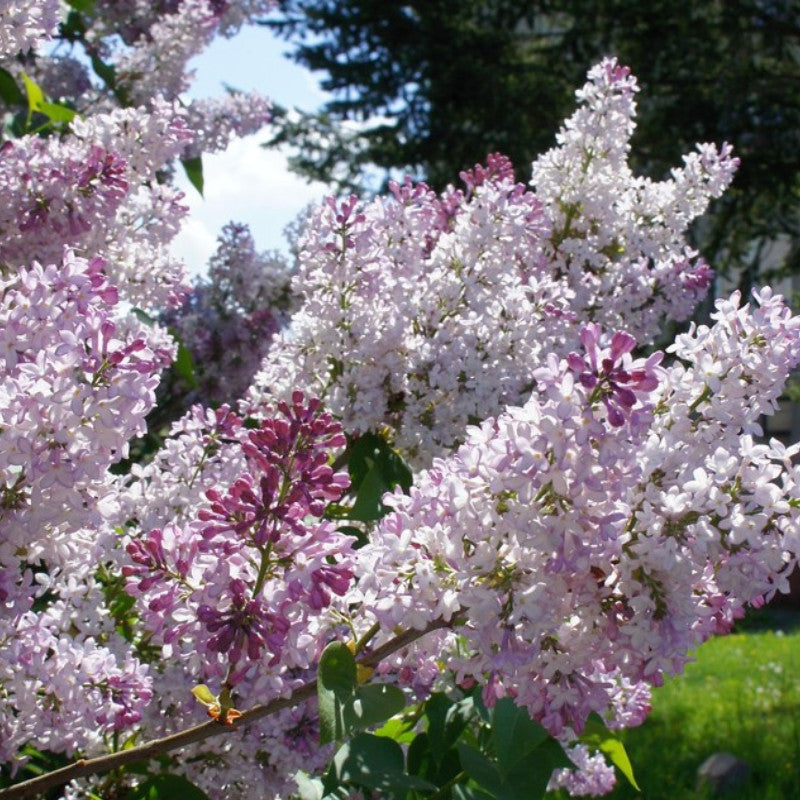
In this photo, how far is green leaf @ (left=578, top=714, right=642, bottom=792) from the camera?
1.74 m

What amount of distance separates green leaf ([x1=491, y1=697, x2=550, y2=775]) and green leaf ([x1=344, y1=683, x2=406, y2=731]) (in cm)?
12

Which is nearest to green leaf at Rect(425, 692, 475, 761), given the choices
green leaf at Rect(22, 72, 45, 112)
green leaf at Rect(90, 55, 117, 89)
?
green leaf at Rect(22, 72, 45, 112)

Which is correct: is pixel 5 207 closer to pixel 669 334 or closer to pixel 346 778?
pixel 346 778

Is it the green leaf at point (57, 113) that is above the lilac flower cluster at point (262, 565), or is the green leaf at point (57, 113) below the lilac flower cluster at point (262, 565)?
above

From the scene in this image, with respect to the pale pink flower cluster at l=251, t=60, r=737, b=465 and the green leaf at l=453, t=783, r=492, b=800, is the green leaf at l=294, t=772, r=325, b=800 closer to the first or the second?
the green leaf at l=453, t=783, r=492, b=800

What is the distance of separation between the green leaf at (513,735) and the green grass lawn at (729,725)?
5.39ft

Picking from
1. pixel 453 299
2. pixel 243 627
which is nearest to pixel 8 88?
pixel 453 299

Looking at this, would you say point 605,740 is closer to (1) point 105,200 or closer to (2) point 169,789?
(2) point 169,789

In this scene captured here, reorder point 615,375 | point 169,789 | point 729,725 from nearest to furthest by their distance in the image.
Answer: point 615,375, point 169,789, point 729,725

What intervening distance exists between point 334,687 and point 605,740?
0.61 metres

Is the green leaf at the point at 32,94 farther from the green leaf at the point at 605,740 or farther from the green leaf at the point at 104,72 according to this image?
the green leaf at the point at 605,740

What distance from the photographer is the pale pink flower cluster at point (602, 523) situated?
4.31 feet

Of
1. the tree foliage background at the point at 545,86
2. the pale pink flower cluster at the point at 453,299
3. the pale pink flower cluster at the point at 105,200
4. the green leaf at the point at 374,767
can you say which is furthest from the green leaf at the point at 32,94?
the tree foliage background at the point at 545,86

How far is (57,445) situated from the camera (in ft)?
4.51
